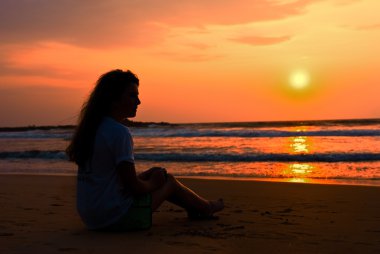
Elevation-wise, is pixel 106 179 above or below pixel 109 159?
below

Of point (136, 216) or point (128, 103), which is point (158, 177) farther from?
point (128, 103)

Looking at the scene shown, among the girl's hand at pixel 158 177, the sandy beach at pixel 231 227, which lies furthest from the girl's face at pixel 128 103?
the sandy beach at pixel 231 227

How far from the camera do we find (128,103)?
12.4 ft

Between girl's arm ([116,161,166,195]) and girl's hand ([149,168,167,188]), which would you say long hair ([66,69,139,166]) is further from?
girl's hand ([149,168,167,188])

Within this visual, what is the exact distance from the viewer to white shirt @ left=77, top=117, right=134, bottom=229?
3.60 metres

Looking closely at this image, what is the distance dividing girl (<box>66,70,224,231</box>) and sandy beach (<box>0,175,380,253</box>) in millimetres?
176

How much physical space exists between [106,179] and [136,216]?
44cm

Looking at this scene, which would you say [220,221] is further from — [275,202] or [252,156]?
[252,156]

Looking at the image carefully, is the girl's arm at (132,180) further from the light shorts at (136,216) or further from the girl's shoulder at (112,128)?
the girl's shoulder at (112,128)

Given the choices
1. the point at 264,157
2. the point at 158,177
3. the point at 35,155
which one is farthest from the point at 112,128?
the point at 35,155

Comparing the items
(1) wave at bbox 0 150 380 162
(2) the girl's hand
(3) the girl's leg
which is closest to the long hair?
(2) the girl's hand

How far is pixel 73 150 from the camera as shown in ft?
12.2

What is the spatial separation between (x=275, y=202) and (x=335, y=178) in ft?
12.1

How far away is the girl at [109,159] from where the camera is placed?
3627 mm
